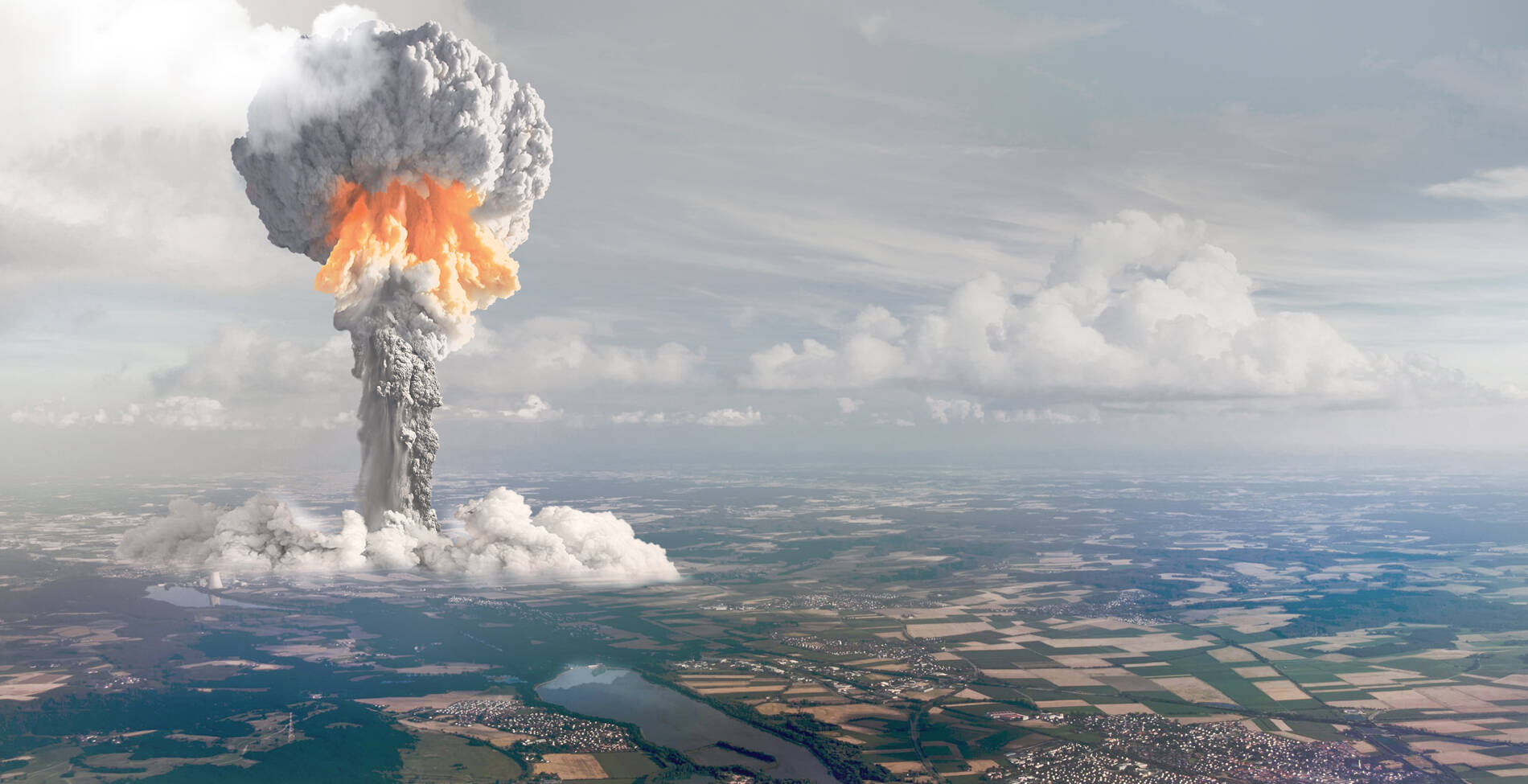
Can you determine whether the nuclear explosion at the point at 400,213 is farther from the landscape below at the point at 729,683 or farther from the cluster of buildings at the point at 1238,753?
the cluster of buildings at the point at 1238,753

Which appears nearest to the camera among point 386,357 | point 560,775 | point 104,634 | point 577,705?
point 560,775

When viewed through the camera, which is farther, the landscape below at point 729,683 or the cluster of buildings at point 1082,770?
the landscape below at point 729,683

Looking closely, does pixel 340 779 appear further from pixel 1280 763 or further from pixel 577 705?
pixel 1280 763

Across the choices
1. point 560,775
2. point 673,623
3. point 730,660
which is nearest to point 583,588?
point 673,623

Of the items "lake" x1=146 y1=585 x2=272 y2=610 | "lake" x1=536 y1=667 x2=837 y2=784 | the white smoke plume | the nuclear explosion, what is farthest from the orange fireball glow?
"lake" x1=146 y1=585 x2=272 y2=610

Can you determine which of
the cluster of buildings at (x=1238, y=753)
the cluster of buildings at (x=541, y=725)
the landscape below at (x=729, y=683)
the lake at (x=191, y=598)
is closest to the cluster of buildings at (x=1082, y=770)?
the landscape below at (x=729, y=683)

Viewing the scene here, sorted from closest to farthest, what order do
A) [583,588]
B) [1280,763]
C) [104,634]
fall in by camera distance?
[1280,763], [104,634], [583,588]

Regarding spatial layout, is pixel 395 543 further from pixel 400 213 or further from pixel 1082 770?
pixel 1082 770
